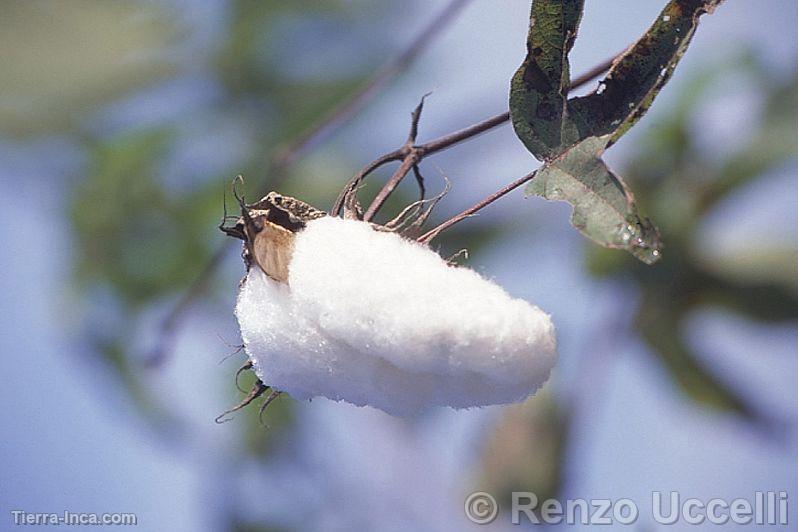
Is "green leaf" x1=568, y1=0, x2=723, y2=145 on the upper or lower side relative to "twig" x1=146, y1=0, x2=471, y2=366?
lower

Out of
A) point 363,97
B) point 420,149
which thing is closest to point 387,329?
point 420,149

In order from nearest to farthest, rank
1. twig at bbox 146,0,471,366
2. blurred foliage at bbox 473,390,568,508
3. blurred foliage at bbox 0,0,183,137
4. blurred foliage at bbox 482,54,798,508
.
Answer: twig at bbox 146,0,471,366 → blurred foliage at bbox 473,390,568,508 → blurred foliage at bbox 482,54,798,508 → blurred foliage at bbox 0,0,183,137

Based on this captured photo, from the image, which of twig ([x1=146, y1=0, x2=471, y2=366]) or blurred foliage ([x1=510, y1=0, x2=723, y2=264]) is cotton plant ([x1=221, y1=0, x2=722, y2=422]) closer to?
blurred foliage ([x1=510, y1=0, x2=723, y2=264])

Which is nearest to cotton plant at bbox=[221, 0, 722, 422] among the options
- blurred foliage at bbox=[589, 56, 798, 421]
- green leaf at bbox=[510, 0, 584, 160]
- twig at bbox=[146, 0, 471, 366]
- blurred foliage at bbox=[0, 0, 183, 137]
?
green leaf at bbox=[510, 0, 584, 160]

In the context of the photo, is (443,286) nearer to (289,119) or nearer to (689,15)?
(689,15)

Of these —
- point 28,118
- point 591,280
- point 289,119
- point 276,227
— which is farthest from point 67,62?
point 276,227

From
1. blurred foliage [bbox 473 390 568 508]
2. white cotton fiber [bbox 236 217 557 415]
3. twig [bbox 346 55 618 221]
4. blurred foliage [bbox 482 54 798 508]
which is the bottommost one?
white cotton fiber [bbox 236 217 557 415]

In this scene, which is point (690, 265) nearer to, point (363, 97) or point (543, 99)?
point (363, 97)
